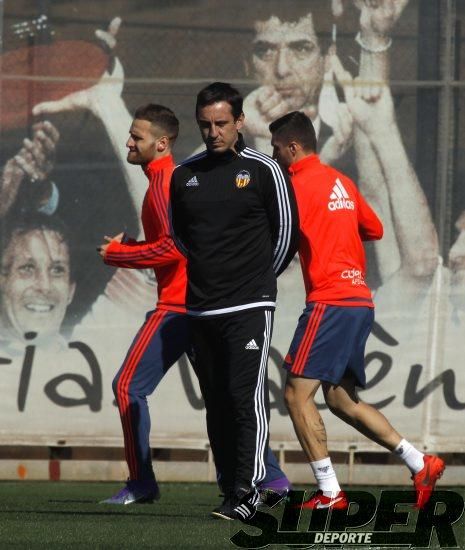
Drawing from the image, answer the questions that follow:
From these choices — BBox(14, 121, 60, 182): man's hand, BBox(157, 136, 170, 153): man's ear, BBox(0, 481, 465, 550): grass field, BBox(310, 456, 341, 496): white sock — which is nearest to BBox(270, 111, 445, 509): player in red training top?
BBox(310, 456, 341, 496): white sock

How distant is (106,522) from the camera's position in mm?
6371

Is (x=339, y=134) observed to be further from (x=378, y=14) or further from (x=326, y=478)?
(x=326, y=478)

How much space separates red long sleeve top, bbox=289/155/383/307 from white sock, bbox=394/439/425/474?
2.24ft

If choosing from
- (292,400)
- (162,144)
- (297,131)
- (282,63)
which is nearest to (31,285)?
(282,63)

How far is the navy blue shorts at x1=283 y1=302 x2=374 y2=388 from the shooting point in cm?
670

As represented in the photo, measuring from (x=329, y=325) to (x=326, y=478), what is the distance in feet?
2.26

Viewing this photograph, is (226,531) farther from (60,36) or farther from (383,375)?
(60,36)

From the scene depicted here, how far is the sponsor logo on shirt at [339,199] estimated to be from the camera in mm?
6777

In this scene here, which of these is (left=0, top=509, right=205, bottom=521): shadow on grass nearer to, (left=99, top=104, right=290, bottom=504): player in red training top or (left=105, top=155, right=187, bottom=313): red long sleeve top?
(left=99, top=104, right=290, bottom=504): player in red training top

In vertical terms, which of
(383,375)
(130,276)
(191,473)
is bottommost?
(191,473)

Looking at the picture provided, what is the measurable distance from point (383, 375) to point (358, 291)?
2.49 metres

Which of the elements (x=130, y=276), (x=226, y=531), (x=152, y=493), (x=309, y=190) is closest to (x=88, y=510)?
(x=152, y=493)

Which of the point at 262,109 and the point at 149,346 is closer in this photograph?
the point at 149,346

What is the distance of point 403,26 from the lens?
30.4ft
